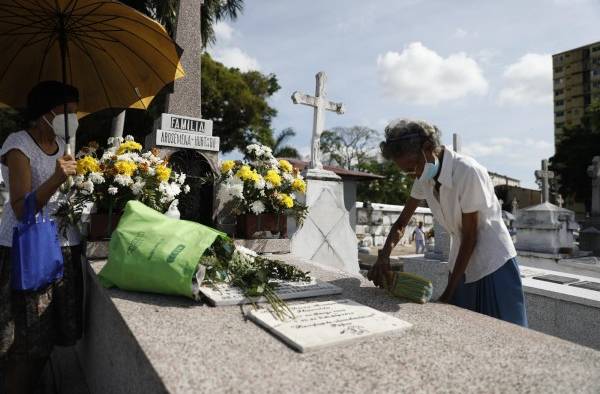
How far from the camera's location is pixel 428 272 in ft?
17.3

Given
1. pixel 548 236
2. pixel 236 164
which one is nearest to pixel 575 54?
pixel 548 236

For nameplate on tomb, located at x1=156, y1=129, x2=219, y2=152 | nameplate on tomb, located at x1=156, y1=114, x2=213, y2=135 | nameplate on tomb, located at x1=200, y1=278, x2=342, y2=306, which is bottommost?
nameplate on tomb, located at x1=200, y1=278, x2=342, y2=306

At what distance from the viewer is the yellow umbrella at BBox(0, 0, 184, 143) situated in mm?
2619

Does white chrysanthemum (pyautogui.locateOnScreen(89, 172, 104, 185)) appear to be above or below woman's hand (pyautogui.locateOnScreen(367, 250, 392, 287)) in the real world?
above

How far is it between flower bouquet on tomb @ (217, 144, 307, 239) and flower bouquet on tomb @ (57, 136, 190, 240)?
0.68 meters

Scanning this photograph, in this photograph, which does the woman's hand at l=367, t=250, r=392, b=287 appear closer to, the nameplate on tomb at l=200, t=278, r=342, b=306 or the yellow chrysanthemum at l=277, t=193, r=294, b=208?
the nameplate on tomb at l=200, t=278, r=342, b=306

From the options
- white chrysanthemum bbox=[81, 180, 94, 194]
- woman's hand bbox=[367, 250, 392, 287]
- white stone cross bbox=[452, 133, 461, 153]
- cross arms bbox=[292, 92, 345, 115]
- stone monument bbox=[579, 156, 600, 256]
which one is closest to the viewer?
woman's hand bbox=[367, 250, 392, 287]

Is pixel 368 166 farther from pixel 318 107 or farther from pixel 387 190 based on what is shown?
pixel 318 107

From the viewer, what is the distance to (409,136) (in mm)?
2162

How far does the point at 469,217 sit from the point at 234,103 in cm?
1896

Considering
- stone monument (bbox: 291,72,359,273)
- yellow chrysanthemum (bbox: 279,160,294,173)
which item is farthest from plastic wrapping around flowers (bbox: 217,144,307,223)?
stone monument (bbox: 291,72,359,273)

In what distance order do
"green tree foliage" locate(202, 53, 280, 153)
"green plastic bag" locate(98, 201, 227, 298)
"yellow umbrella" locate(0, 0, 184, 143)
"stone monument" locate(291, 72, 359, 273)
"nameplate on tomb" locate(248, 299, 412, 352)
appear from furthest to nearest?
"green tree foliage" locate(202, 53, 280, 153)
"stone monument" locate(291, 72, 359, 273)
"yellow umbrella" locate(0, 0, 184, 143)
"green plastic bag" locate(98, 201, 227, 298)
"nameplate on tomb" locate(248, 299, 412, 352)

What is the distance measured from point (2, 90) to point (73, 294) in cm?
172

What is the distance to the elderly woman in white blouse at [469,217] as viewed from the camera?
2.11m
